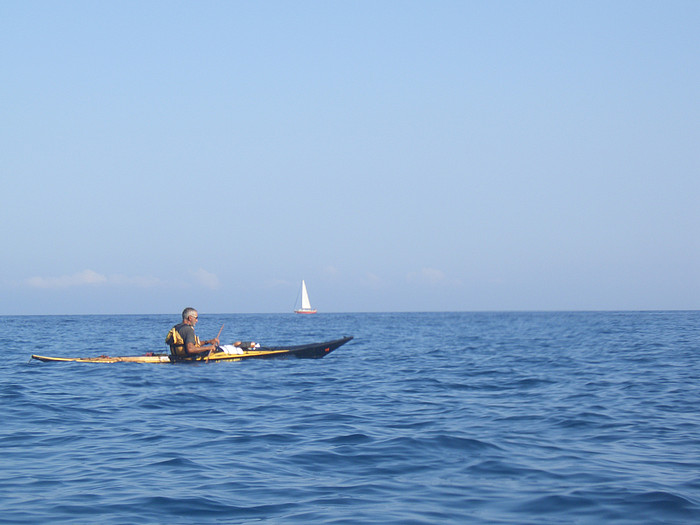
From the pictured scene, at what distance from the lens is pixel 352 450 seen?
9.84 meters

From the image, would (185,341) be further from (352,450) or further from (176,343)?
(352,450)

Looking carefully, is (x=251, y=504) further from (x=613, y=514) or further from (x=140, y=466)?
(x=613, y=514)

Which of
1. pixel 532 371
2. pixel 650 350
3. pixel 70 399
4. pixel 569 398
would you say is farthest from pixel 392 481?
pixel 650 350

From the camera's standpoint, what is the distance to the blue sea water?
7.09 metres

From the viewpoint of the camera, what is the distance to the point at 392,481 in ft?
26.7

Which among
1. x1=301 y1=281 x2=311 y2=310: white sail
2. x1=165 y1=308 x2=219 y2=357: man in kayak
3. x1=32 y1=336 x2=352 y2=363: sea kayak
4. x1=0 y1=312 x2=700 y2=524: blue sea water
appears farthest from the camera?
x1=301 y1=281 x2=311 y2=310: white sail

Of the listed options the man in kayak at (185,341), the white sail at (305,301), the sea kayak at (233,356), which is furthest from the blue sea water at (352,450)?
the white sail at (305,301)

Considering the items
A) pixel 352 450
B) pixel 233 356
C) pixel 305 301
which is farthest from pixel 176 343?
pixel 305 301

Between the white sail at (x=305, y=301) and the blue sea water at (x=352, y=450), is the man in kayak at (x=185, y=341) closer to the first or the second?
the blue sea water at (x=352, y=450)

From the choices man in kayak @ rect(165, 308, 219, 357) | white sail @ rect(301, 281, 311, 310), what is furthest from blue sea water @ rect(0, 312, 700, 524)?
white sail @ rect(301, 281, 311, 310)

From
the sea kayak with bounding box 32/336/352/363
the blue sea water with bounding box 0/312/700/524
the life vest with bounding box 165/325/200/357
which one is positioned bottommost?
the blue sea water with bounding box 0/312/700/524

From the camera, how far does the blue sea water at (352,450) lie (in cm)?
709

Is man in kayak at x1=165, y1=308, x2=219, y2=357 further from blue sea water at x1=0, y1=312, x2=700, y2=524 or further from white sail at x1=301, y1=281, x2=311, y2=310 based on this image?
white sail at x1=301, y1=281, x2=311, y2=310

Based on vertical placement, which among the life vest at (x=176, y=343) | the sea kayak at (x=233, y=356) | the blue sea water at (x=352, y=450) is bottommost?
the blue sea water at (x=352, y=450)
